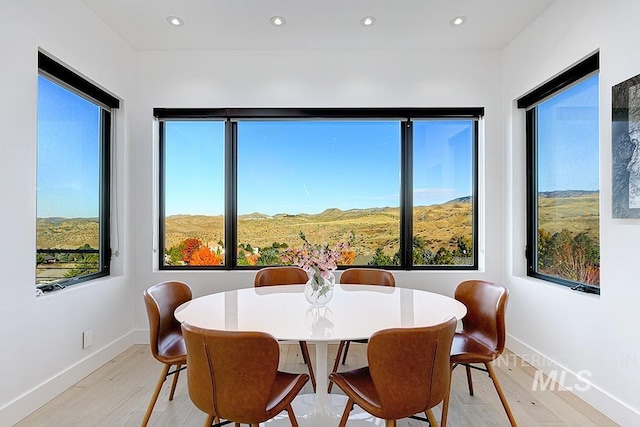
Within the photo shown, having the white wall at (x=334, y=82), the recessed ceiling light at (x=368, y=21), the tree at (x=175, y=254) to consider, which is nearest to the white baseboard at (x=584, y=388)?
the white wall at (x=334, y=82)

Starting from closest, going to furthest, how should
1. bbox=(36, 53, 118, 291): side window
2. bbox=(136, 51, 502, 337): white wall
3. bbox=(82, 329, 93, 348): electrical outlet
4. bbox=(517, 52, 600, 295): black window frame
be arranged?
bbox=(36, 53, 118, 291): side window, bbox=(82, 329, 93, 348): electrical outlet, bbox=(517, 52, 600, 295): black window frame, bbox=(136, 51, 502, 337): white wall

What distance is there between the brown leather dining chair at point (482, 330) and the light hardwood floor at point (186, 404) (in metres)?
0.20

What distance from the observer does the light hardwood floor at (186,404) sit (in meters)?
2.25

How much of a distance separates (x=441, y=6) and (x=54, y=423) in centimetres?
397

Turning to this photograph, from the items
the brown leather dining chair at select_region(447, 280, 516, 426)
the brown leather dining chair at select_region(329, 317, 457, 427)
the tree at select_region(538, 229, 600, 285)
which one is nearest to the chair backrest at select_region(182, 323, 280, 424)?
the brown leather dining chair at select_region(329, 317, 457, 427)

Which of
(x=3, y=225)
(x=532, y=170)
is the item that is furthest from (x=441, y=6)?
(x=3, y=225)

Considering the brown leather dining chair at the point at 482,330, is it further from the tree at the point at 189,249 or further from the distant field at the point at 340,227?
the tree at the point at 189,249

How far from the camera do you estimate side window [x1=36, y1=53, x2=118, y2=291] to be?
8.73 ft

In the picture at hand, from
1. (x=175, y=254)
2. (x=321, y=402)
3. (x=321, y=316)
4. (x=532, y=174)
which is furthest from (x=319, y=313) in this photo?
(x=532, y=174)

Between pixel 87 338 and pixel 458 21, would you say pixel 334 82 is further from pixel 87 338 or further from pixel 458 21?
pixel 87 338

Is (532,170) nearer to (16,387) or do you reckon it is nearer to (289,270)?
(289,270)

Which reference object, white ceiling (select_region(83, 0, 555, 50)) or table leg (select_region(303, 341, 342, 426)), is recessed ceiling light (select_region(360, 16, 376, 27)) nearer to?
white ceiling (select_region(83, 0, 555, 50))

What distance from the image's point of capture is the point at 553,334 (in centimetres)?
289

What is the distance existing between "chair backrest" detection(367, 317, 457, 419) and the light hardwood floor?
2.84ft
